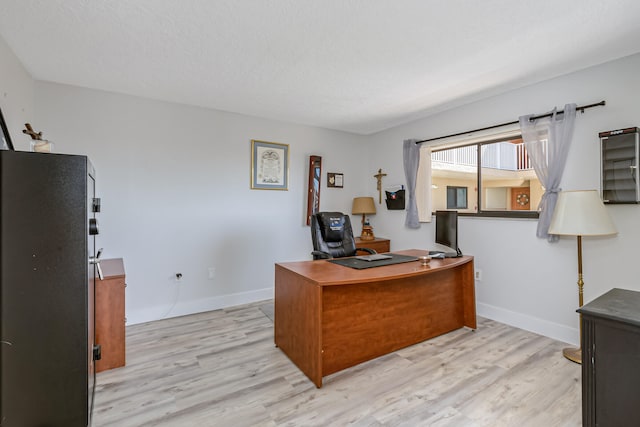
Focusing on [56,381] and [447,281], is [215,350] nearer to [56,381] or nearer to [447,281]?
A: [56,381]

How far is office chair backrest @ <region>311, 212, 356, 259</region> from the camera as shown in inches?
128

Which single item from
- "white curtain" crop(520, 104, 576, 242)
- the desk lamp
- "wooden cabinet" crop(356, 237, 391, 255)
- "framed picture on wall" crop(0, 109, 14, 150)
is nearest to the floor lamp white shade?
Answer: "white curtain" crop(520, 104, 576, 242)

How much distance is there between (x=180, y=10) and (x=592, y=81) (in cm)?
322

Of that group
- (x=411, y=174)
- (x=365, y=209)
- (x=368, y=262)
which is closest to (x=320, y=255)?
(x=368, y=262)

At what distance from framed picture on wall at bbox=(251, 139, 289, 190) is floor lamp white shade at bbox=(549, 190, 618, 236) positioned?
3.00 m

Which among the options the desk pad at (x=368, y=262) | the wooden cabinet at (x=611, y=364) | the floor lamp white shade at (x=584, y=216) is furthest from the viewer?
the desk pad at (x=368, y=262)

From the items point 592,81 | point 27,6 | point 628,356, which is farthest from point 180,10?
point 592,81

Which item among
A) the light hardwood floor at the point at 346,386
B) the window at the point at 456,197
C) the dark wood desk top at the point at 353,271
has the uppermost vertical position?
the window at the point at 456,197

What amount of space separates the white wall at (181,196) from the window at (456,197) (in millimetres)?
1972

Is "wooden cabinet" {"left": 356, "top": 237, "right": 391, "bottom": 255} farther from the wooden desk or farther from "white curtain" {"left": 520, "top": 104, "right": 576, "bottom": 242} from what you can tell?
"white curtain" {"left": 520, "top": 104, "right": 576, "bottom": 242}

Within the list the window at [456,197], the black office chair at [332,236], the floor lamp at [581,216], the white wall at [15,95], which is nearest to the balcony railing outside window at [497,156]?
the window at [456,197]

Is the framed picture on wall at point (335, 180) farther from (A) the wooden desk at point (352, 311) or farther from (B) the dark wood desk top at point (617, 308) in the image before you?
(B) the dark wood desk top at point (617, 308)

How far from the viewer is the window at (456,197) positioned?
146 inches

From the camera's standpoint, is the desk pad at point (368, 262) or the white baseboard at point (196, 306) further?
the white baseboard at point (196, 306)
